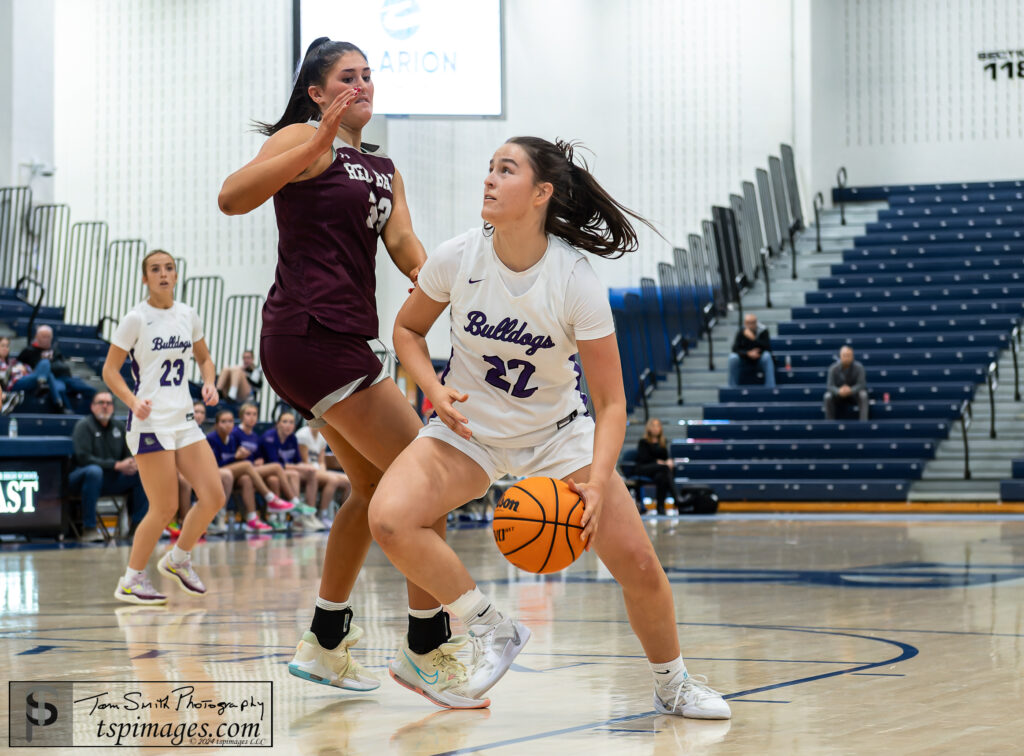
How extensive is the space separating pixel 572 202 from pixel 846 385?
14747 millimetres

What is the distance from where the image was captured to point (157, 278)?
7.16 metres

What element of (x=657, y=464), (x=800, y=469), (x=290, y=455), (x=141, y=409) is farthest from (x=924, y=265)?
(x=141, y=409)

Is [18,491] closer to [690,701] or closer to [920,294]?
[690,701]

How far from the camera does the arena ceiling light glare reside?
18859 mm

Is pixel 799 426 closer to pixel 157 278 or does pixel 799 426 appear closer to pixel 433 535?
pixel 157 278

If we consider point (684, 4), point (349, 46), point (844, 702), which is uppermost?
point (684, 4)

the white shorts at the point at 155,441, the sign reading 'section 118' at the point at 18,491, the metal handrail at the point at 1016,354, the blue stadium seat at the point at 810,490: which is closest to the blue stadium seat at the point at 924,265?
the metal handrail at the point at 1016,354

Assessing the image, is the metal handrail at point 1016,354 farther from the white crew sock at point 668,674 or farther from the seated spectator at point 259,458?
the white crew sock at point 668,674

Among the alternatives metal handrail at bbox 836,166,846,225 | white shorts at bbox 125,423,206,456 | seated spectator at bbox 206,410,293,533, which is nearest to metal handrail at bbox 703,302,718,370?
metal handrail at bbox 836,166,846,225

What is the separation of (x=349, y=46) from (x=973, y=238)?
64.6ft

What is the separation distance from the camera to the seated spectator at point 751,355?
62.7ft

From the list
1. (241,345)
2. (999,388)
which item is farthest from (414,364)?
(241,345)

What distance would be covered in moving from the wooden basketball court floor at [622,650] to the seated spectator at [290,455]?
4.47m

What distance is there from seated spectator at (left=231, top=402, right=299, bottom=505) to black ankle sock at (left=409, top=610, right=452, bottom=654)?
987 centimetres
